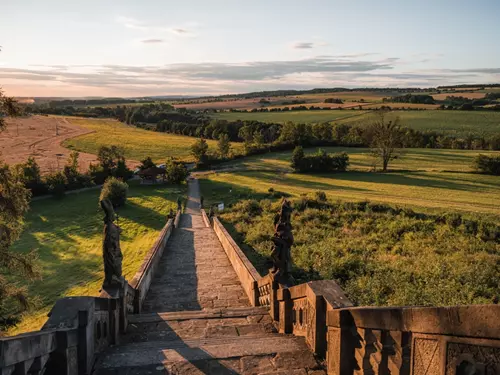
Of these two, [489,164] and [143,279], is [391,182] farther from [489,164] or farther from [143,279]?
[143,279]

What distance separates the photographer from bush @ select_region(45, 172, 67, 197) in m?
48.2

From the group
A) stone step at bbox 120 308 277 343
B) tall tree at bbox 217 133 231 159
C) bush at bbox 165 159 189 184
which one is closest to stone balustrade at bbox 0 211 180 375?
stone step at bbox 120 308 277 343

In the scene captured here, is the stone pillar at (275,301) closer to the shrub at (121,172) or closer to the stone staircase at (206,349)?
the stone staircase at (206,349)

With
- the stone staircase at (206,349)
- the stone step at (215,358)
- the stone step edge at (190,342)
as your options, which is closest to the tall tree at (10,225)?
the stone staircase at (206,349)

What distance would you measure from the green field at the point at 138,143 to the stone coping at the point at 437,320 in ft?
237

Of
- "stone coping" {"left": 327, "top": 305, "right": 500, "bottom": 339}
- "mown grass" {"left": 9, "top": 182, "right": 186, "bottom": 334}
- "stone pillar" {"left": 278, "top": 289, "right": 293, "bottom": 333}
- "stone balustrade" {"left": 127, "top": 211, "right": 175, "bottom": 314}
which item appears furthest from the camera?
"mown grass" {"left": 9, "top": 182, "right": 186, "bottom": 334}

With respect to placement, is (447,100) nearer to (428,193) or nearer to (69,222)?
(428,193)

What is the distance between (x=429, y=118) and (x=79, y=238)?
8970 centimetres

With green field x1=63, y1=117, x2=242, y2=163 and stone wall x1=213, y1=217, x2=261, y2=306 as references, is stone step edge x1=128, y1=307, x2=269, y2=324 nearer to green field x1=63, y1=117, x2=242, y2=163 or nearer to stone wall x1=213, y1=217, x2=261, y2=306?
stone wall x1=213, y1=217, x2=261, y2=306

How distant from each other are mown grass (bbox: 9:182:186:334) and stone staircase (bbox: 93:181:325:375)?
6411 mm

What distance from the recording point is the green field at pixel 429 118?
8694cm

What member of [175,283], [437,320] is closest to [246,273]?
[175,283]

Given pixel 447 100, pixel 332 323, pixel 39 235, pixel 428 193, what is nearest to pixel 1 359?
pixel 332 323

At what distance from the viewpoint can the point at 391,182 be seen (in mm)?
49281
